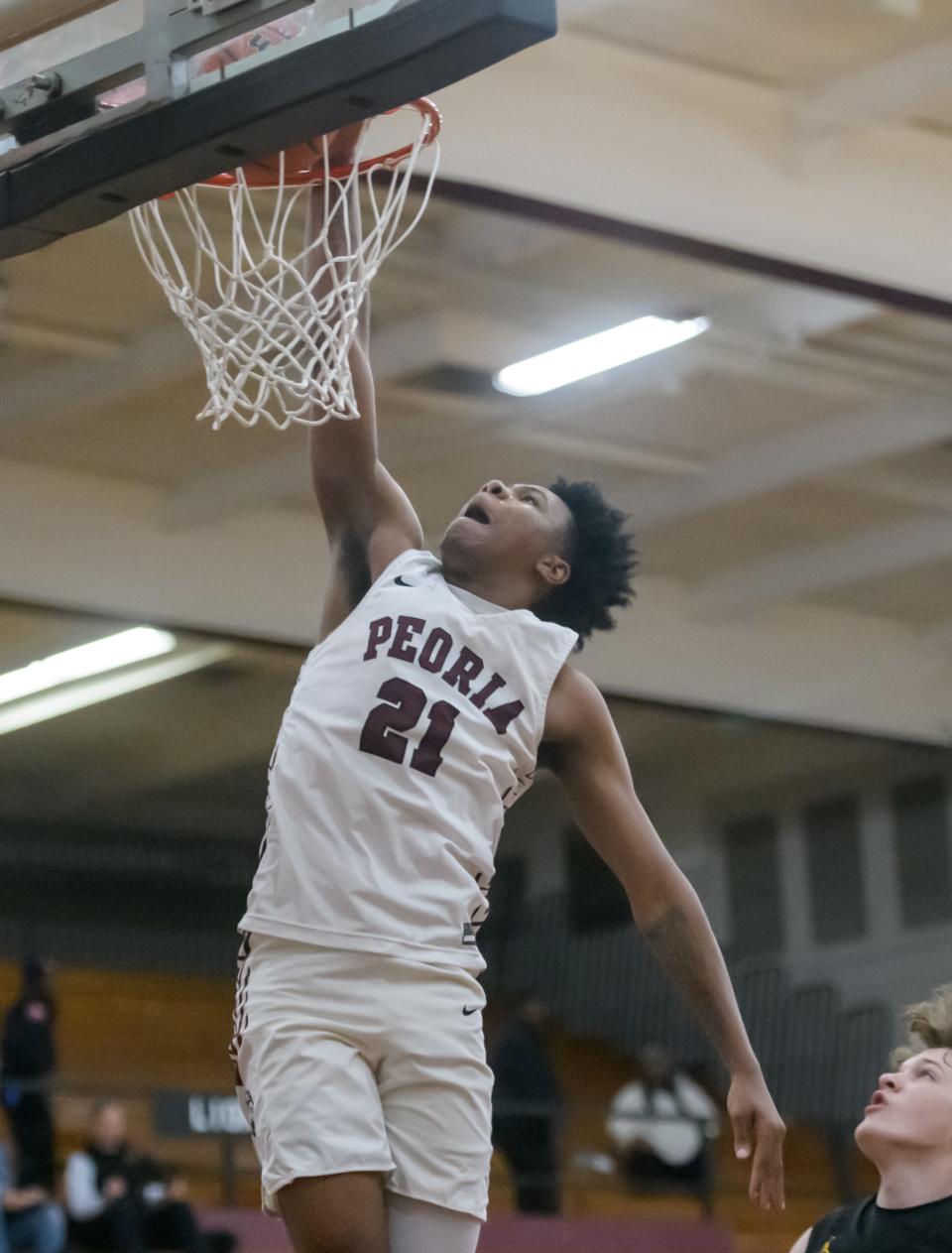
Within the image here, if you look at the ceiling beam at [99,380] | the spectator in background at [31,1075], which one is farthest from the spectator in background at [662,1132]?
the ceiling beam at [99,380]

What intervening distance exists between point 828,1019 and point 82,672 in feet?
23.3

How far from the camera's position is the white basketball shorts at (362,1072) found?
11.0ft

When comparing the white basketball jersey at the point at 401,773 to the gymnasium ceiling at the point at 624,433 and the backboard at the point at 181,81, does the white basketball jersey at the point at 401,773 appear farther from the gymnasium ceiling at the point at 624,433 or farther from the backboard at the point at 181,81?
the gymnasium ceiling at the point at 624,433

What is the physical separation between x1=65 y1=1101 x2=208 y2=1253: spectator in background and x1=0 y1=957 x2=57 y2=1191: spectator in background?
427 millimetres

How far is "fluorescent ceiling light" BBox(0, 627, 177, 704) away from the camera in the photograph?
12.5m

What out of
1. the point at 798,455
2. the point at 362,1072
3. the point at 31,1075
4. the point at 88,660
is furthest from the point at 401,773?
the point at 88,660

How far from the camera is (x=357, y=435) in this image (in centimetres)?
404

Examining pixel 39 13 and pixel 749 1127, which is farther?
pixel 39 13

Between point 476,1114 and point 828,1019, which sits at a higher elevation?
point 476,1114

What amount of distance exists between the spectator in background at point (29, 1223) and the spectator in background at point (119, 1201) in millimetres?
255

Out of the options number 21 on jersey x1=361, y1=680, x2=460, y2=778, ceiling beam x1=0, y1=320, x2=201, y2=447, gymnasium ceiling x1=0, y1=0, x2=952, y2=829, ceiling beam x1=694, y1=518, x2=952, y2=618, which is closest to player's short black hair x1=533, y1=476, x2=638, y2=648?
number 21 on jersey x1=361, y1=680, x2=460, y2=778

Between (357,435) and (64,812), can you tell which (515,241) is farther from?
(64,812)

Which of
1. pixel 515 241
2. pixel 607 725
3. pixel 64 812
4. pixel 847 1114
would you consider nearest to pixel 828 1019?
pixel 847 1114

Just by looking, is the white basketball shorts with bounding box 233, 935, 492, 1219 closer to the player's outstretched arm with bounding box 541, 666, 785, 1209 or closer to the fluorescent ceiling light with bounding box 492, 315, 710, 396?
the player's outstretched arm with bounding box 541, 666, 785, 1209
